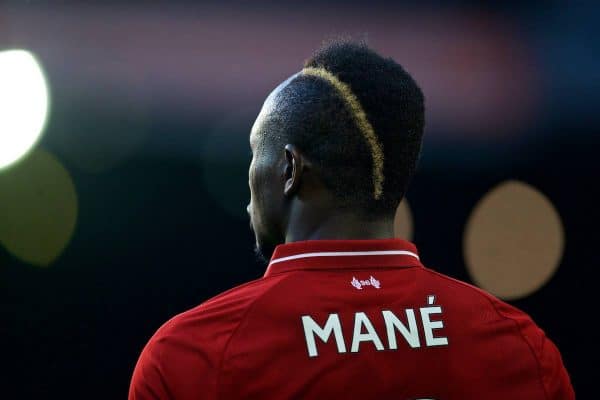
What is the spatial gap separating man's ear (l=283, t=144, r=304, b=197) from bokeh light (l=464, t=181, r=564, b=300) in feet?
13.3

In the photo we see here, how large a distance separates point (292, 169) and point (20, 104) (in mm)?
3984

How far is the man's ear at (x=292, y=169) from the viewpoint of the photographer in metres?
0.97

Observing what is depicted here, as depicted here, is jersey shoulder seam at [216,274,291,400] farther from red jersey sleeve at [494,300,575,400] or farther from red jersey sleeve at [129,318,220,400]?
red jersey sleeve at [494,300,575,400]

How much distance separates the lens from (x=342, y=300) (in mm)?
883

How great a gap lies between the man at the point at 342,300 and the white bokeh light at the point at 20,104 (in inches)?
151

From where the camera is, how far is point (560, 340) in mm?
4707

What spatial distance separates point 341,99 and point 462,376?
415mm

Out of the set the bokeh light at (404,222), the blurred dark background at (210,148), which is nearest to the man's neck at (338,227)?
the blurred dark background at (210,148)

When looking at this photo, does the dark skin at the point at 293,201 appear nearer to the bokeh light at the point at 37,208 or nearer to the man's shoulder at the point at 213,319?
the man's shoulder at the point at 213,319

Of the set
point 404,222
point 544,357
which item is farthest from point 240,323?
point 404,222

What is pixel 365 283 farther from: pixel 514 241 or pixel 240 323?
pixel 514 241

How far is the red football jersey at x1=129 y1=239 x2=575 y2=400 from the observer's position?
817 millimetres

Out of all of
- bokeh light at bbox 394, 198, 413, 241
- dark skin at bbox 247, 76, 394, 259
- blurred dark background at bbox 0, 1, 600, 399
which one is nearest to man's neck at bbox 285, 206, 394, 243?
dark skin at bbox 247, 76, 394, 259

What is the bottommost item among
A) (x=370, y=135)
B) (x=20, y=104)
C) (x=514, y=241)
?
(x=514, y=241)
